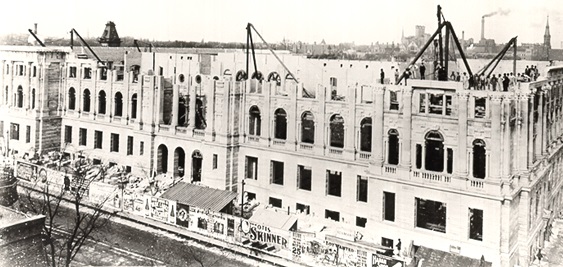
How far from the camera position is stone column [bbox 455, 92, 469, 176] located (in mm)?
41125

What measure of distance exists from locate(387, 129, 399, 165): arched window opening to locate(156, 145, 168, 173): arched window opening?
26.2 meters

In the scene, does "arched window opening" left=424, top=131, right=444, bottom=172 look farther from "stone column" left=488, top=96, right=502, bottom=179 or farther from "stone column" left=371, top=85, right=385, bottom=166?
"stone column" left=488, top=96, right=502, bottom=179

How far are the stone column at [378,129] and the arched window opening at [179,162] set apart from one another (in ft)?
73.6

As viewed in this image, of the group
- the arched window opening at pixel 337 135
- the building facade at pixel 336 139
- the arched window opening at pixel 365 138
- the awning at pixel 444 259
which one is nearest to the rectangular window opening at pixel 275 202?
the building facade at pixel 336 139

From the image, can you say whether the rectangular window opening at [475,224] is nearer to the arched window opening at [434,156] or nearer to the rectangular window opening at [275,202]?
the arched window opening at [434,156]

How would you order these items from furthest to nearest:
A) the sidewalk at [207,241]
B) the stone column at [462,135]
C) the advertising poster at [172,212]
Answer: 1. the advertising poster at [172,212]
2. the stone column at [462,135]
3. the sidewalk at [207,241]

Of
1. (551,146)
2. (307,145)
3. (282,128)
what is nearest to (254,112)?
(282,128)

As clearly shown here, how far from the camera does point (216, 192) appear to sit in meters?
49.7

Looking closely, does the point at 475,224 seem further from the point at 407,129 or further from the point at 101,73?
the point at 101,73

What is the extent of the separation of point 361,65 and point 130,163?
31069 millimetres

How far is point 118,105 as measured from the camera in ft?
213

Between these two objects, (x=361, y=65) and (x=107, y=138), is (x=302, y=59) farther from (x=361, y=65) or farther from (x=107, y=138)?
(x=107, y=138)

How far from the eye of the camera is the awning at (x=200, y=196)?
158ft

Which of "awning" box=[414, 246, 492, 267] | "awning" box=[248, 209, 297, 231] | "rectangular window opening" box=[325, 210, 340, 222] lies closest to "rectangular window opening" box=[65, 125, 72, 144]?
"awning" box=[248, 209, 297, 231]
